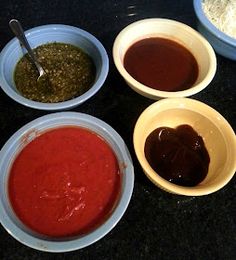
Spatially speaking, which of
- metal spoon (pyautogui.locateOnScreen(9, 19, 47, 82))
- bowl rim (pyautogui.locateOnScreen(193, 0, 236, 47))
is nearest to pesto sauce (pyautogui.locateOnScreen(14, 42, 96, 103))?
metal spoon (pyautogui.locateOnScreen(9, 19, 47, 82))

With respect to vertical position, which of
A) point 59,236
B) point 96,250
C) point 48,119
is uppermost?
point 48,119

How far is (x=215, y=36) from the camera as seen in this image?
49.1 inches

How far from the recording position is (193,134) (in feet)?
3.76

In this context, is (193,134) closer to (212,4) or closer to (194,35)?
(194,35)

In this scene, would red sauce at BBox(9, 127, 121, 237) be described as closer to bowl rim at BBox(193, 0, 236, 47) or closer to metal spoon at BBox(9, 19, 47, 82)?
metal spoon at BBox(9, 19, 47, 82)

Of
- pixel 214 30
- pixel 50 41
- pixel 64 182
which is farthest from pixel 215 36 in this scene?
pixel 64 182

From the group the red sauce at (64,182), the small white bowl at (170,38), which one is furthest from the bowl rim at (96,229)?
the small white bowl at (170,38)

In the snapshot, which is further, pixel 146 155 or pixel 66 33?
pixel 66 33

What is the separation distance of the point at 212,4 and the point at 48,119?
0.79m

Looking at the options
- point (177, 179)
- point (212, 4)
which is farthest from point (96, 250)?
point (212, 4)

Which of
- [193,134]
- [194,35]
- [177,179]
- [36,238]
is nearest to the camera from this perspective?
[36,238]

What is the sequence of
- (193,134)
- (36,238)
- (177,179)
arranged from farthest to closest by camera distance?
1. (193,134)
2. (177,179)
3. (36,238)

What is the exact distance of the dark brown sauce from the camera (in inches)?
41.1

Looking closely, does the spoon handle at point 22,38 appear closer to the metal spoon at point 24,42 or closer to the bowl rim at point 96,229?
the metal spoon at point 24,42
